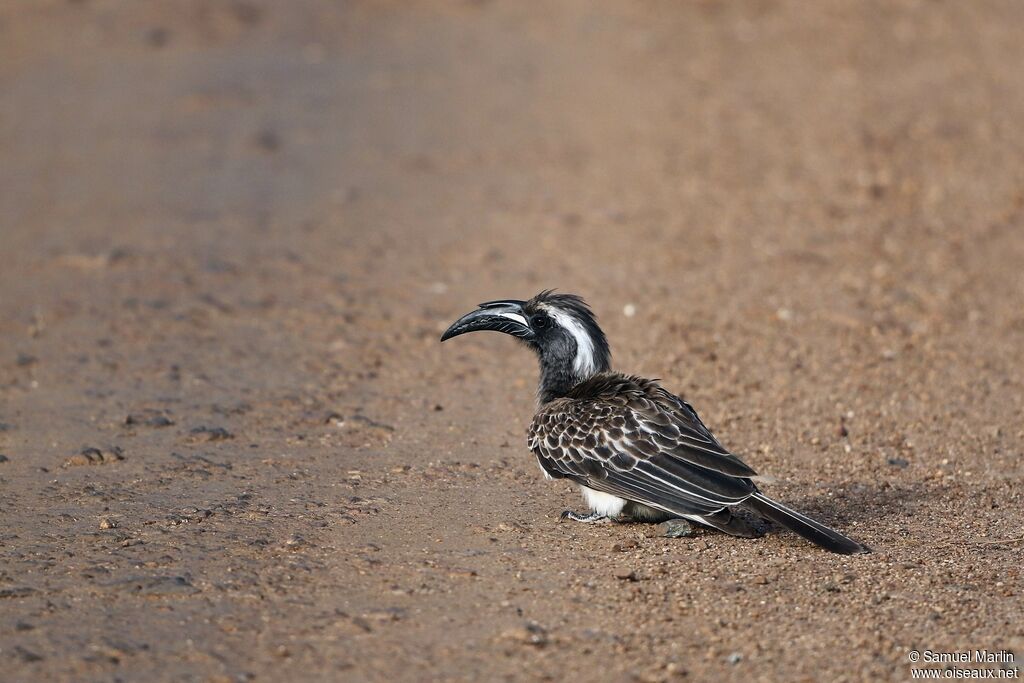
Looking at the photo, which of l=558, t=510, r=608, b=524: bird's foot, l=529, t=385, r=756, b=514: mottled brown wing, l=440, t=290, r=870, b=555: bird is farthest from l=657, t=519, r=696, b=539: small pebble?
l=558, t=510, r=608, b=524: bird's foot

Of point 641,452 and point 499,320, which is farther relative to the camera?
point 499,320

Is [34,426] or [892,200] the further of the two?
[892,200]

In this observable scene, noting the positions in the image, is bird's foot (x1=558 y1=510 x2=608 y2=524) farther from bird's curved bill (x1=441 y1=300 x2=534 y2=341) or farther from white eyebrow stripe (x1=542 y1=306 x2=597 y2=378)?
bird's curved bill (x1=441 y1=300 x2=534 y2=341)

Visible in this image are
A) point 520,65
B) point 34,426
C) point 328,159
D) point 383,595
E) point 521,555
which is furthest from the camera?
point 520,65

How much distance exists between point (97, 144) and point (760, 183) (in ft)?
25.6

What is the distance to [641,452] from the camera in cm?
Answer: 662

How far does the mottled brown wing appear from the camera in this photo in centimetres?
643

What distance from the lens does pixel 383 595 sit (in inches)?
236

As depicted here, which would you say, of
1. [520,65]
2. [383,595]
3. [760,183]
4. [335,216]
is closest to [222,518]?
[383,595]

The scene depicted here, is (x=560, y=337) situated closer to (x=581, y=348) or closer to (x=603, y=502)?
(x=581, y=348)

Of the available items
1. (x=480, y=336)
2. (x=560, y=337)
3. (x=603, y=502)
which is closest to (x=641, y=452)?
(x=603, y=502)

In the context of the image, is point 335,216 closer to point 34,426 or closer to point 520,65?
point 34,426

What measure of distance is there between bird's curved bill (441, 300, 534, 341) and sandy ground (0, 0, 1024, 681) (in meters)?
0.77

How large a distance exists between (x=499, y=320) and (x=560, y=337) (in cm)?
44
